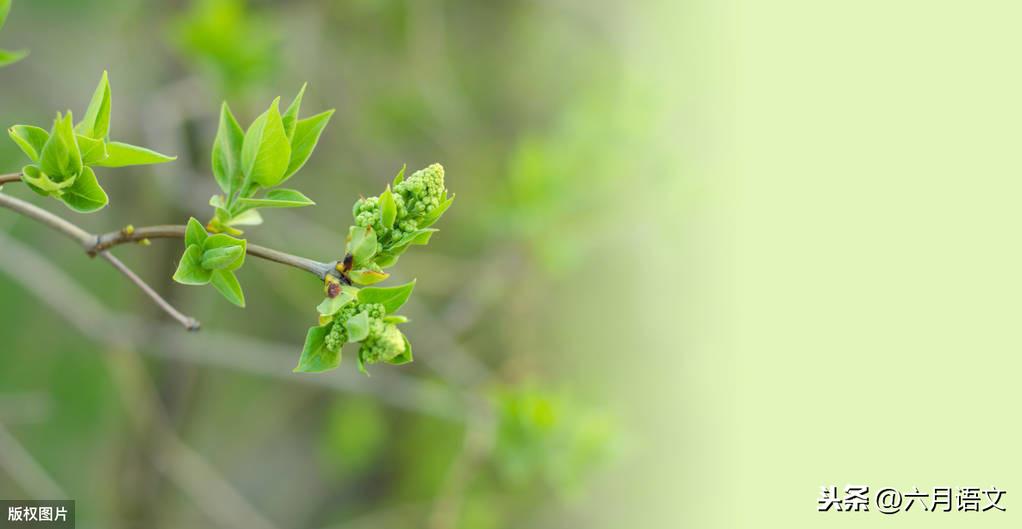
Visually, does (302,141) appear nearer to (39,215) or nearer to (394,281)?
(39,215)

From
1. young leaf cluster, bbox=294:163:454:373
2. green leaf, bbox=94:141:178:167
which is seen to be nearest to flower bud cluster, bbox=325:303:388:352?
young leaf cluster, bbox=294:163:454:373

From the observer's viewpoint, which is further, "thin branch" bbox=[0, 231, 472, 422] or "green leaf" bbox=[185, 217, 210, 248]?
"thin branch" bbox=[0, 231, 472, 422]

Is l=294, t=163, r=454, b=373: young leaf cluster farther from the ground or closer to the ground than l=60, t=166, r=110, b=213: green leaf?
closer to the ground

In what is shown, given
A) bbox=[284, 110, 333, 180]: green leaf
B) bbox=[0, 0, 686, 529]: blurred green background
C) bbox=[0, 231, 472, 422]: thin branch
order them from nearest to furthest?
bbox=[284, 110, 333, 180]: green leaf < bbox=[0, 231, 472, 422]: thin branch < bbox=[0, 0, 686, 529]: blurred green background

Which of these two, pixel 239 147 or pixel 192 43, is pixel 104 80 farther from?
pixel 192 43

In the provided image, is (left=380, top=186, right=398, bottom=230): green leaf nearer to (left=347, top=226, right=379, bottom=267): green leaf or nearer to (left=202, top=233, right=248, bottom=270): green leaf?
(left=347, top=226, right=379, bottom=267): green leaf

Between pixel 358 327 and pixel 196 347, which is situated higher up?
pixel 196 347

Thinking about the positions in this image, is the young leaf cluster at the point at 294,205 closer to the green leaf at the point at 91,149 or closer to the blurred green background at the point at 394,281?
the green leaf at the point at 91,149

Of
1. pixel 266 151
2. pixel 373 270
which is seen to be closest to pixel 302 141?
pixel 266 151
